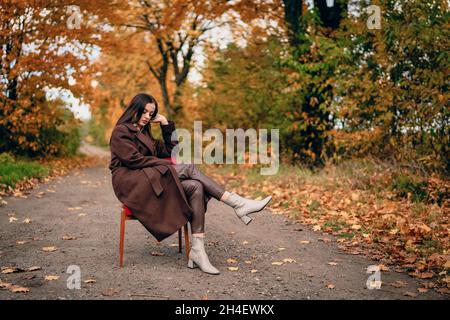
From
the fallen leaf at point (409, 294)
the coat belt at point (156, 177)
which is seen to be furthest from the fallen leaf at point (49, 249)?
the fallen leaf at point (409, 294)

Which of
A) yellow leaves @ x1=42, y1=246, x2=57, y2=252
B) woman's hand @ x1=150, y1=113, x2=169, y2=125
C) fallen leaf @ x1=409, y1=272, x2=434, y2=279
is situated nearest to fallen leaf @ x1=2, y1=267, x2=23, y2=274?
yellow leaves @ x1=42, y1=246, x2=57, y2=252

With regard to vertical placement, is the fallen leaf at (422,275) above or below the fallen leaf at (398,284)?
above

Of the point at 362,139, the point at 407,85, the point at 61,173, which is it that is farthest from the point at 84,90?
the point at 407,85

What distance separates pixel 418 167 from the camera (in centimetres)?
793

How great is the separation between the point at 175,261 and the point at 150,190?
2.72 feet

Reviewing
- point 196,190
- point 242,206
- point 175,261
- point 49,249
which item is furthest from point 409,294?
point 49,249

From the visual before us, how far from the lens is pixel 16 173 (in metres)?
9.75

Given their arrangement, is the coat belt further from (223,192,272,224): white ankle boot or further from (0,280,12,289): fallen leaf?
(0,280,12,289): fallen leaf

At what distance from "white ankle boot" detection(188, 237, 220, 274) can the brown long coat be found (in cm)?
23

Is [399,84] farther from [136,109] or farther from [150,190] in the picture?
[150,190]

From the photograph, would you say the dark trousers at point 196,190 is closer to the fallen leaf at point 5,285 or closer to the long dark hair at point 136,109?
the long dark hair at point 136,109

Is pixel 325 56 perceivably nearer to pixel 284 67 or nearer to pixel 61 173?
pixel 284 67

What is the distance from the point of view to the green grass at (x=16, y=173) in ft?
29.6

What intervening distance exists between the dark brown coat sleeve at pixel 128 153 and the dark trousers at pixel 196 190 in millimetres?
191
